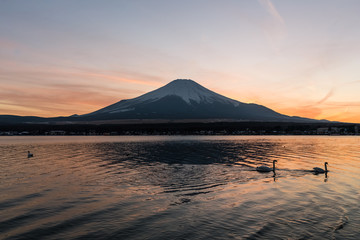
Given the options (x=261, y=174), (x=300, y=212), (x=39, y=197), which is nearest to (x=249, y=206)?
(x=300, y=212)

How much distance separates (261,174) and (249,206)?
12777 millimetres

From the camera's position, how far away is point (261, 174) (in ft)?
97.5

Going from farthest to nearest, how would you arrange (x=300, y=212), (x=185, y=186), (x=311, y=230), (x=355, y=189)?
(x=185, y=186) → (x=355, y=189) → (x=300, y=212) → (x=311, y=230)

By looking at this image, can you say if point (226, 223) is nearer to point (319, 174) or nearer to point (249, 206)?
point (249, 206)

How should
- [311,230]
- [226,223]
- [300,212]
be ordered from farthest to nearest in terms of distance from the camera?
[300,212] → [226,223] → [311,230]

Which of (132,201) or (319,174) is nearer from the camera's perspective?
(132,201)

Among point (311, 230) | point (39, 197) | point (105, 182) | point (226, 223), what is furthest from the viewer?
point (105, 182)

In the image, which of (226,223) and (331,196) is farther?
(331,196)

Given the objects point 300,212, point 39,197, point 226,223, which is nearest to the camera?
point 226,223

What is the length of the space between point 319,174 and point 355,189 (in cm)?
731

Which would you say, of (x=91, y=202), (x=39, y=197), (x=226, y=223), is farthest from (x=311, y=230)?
(x=39, y=197)

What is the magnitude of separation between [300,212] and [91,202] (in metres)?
13.8

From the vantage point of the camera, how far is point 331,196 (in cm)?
2005

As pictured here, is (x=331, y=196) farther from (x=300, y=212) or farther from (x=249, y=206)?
(x=249, y=206)
